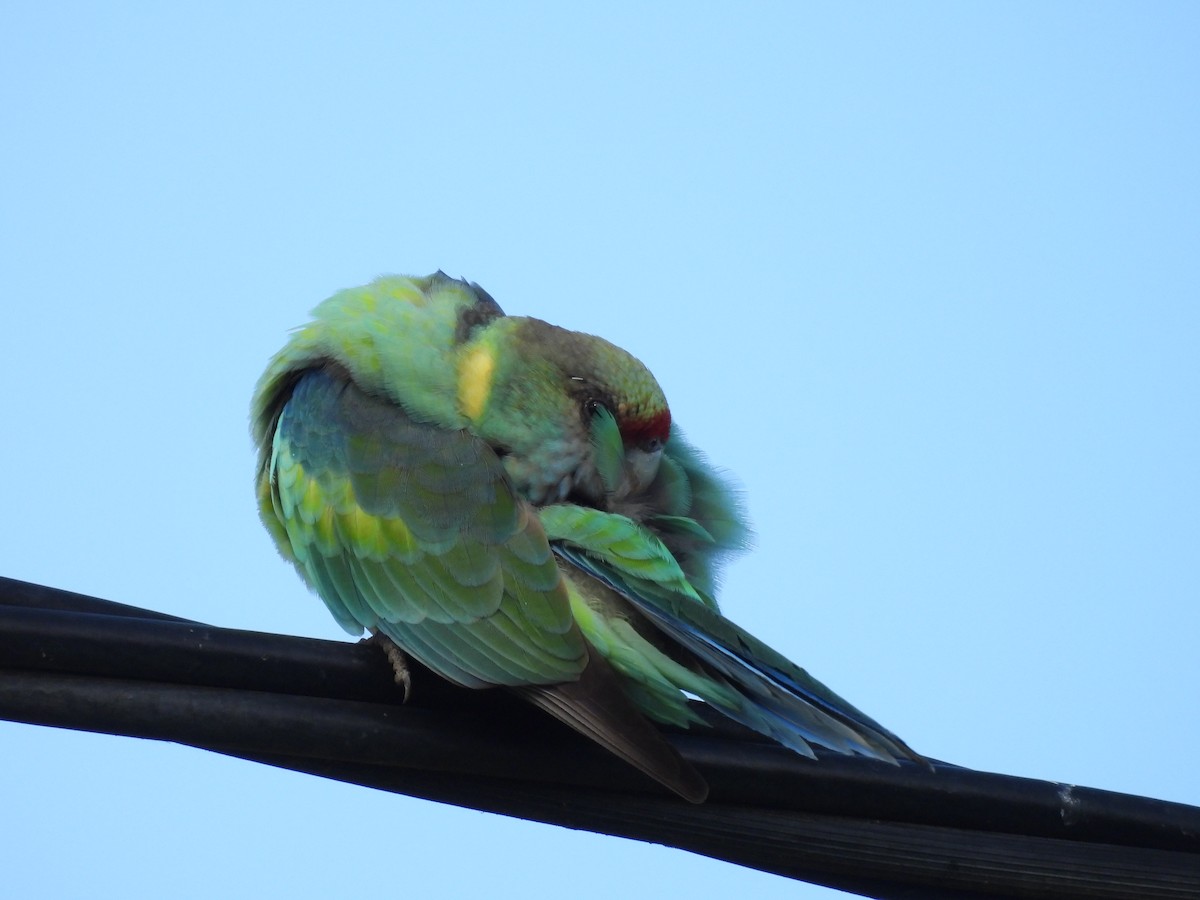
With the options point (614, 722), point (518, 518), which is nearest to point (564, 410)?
point (518, 518)

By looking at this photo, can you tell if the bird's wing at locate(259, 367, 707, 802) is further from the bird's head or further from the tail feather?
the bird's head

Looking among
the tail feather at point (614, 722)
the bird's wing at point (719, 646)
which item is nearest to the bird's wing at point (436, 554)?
the tail feather at point (614, 722)

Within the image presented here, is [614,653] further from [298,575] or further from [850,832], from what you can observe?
[298,575]

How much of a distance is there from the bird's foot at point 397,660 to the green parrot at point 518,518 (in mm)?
20

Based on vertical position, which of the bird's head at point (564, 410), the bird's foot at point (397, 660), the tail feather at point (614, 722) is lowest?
the tail feather at point (614, 722)

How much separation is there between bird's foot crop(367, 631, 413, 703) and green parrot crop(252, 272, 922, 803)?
2cm

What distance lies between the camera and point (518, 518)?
7.67 ft

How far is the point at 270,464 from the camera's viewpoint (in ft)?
9.31

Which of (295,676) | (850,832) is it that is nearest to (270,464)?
(295,676)

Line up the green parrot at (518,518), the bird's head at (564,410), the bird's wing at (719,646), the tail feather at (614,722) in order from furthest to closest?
1. the bird's head at (564,410)
2. the green parrot at (518,518)
3. the bird's wing at (719,646)
4. the tail feather at (614,722)

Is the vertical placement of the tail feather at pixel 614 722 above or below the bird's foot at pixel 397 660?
below

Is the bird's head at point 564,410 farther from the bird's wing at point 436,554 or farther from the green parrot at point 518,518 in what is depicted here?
the bird's wing at point 436,554

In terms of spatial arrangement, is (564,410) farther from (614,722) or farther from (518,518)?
(614,722)

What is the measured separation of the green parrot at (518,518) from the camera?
198 cm
